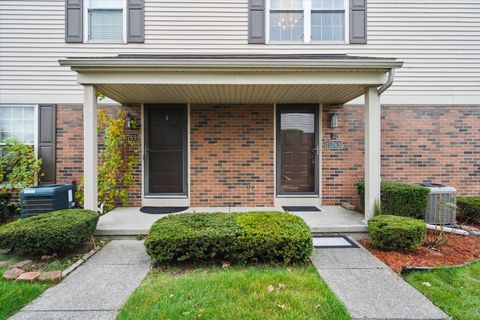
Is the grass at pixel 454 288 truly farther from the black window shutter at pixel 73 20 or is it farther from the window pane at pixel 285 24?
the black window shutter at pixel 73 20

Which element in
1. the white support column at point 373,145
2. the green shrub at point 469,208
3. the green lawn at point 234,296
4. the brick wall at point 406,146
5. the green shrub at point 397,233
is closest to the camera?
the green lawn at point 234,296

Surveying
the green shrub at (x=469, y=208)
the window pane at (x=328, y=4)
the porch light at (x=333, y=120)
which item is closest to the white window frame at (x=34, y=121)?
the porch light at (x=333, y=120)

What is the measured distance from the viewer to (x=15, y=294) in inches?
100

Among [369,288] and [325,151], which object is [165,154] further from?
[369,288]

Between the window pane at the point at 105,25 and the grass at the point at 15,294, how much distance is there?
16.8ft

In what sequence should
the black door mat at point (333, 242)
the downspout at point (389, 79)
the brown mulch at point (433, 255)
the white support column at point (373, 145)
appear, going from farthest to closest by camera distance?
the white support column at point (373, 145)
the downspout at point (389, 79)
the black door mat at point (333, 242)
the brown mulch at point (433, 255)

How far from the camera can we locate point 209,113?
18.7 ft

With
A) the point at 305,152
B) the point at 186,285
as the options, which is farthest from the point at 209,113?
the point at 186,285

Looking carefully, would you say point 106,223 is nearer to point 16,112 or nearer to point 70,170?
point 70,170

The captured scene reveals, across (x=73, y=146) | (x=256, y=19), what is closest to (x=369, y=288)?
(x=256, y=19)

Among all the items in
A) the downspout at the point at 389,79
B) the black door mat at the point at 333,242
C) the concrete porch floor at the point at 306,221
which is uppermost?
the downspout at the point at 389,79

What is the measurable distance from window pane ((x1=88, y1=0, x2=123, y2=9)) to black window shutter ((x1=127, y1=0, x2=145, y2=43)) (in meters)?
0.27

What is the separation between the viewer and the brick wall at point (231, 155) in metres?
5.70

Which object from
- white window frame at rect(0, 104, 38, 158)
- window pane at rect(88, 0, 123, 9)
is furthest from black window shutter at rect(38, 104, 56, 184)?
window pane at rect(88, 0, 123, 9)
